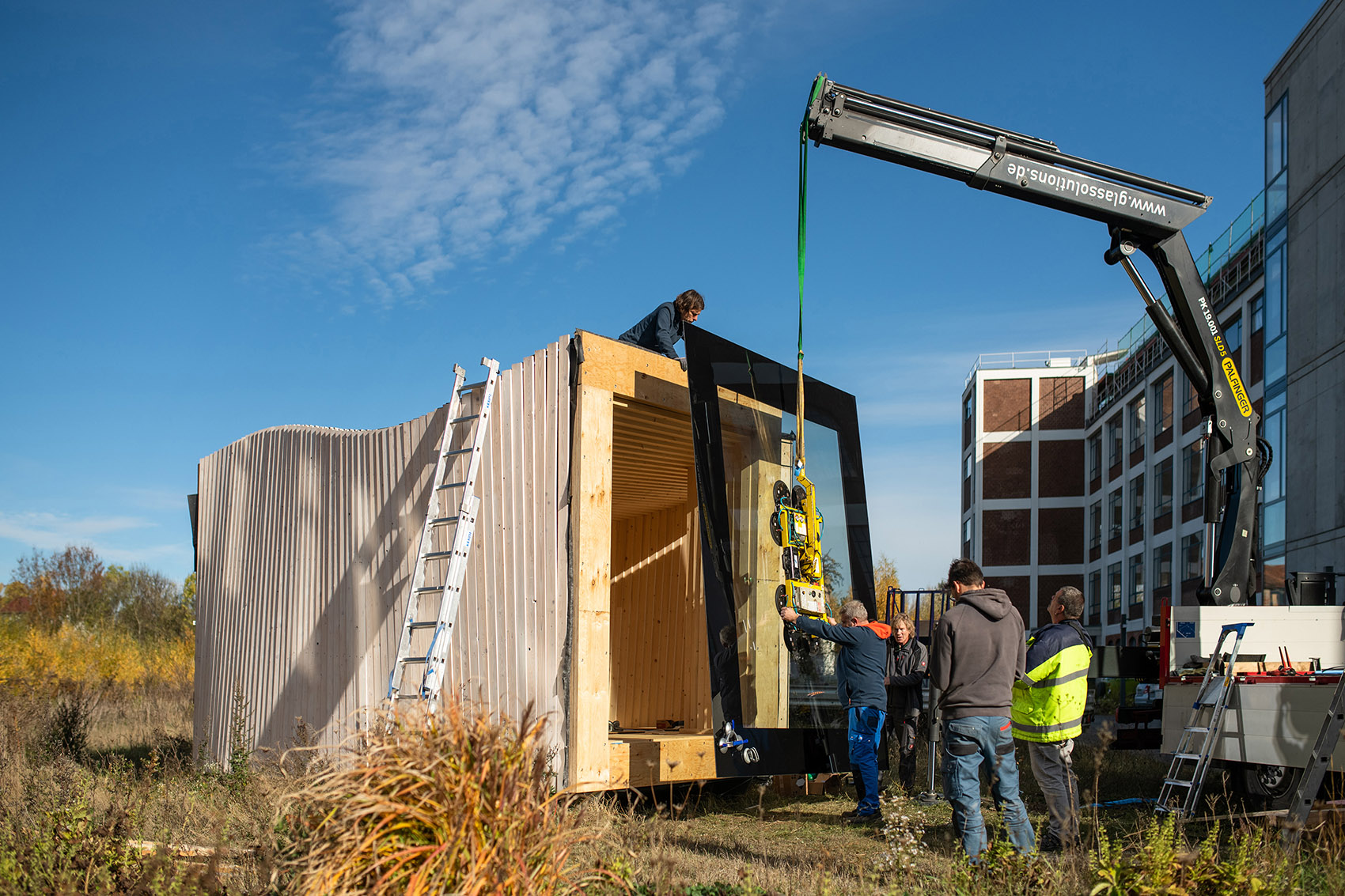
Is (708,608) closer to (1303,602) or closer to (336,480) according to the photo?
(336,480)

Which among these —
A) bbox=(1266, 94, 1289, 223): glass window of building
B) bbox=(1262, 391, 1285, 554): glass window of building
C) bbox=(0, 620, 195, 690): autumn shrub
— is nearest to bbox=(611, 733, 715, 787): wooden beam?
bbox=(0, 620, 195, 690): autumn shrub

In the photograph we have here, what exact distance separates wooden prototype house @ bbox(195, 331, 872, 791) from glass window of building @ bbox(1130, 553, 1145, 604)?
109 feet

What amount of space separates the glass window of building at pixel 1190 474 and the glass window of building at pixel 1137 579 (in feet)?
16.6

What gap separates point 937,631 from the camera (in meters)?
5.93

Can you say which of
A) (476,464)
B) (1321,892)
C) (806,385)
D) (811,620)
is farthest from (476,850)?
(806,385)

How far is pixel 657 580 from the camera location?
11.8m

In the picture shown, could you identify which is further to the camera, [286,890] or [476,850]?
[286,890]

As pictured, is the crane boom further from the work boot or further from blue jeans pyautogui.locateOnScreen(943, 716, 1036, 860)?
blue jeans pyautogui.locateOnScreen(943, 716, 1036, 860)

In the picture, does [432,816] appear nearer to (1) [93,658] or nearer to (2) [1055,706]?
(2) [1055,706]

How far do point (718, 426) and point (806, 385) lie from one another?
196 centimetres

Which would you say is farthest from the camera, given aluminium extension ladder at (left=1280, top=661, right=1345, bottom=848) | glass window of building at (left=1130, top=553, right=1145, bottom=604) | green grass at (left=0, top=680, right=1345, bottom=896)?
glass window of building at (left=1130, top=553, right=1145, bottom=604)

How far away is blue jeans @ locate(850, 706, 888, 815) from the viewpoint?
8180mm

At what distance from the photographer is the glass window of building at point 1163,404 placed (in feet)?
122

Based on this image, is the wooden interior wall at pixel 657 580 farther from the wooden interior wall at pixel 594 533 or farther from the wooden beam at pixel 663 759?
the wooden beam at pixel 663 759
